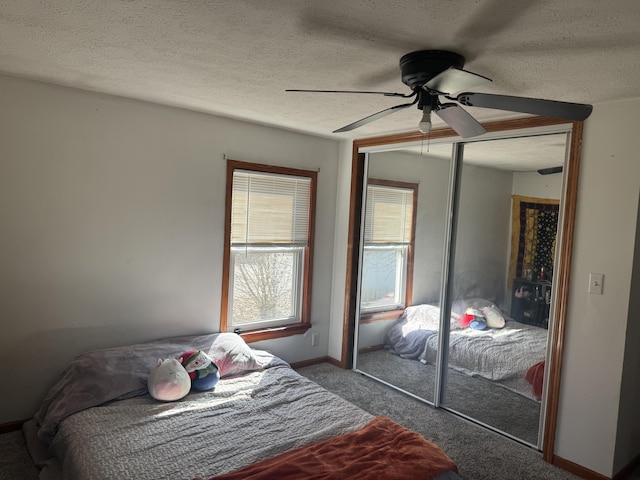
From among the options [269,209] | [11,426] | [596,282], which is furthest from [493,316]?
[11,426]

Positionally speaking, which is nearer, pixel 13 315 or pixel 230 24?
pixel 230 24

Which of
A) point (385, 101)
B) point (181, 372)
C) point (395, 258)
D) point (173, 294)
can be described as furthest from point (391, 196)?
point (181, 372)

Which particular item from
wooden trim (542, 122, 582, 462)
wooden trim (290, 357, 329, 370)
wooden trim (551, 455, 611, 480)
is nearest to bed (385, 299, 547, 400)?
wooden trim (542, 122, 582, 462)

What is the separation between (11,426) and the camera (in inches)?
111

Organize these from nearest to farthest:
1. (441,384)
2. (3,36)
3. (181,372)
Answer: (3,36) → (181,372) → (441,384)

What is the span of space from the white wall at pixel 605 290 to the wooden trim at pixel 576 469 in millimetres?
24

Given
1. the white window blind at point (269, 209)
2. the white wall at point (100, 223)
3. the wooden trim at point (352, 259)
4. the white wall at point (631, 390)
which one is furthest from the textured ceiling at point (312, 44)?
the wooden trim at point (352, 259)

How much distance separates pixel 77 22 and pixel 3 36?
0.50 m

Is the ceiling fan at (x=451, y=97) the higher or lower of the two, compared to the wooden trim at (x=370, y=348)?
higher

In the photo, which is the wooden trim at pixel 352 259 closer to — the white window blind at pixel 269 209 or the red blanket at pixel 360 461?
the white window blind at pixel 269 209

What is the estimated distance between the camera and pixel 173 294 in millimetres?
3410

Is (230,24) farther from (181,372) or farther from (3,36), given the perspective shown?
(181,372)

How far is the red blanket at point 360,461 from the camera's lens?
193cm

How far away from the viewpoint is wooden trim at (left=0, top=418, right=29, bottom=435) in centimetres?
280
